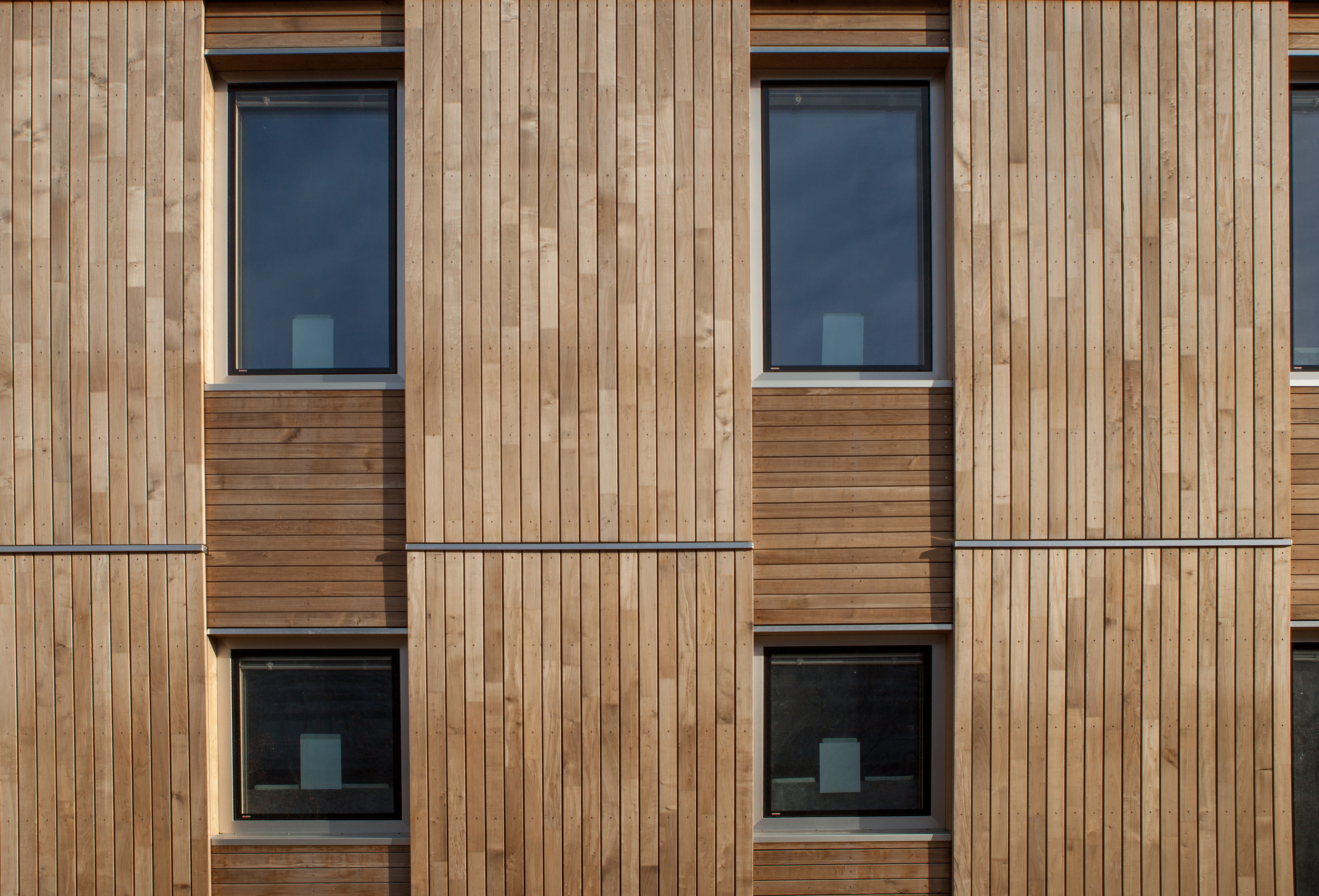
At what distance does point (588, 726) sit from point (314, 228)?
3.82 metres

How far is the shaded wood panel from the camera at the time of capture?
14.8ft

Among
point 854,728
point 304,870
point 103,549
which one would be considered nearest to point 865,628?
point 854,728

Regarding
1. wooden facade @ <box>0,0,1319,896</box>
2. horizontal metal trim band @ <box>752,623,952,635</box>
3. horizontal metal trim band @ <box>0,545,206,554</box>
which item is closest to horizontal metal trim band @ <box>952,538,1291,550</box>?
wooden facade @ <box>0,0,1319,896</box>

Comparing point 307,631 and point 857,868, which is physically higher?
point 307,631

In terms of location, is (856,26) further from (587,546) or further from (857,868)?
(857,868)

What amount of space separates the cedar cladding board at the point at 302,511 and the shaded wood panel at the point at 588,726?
384 millimetres

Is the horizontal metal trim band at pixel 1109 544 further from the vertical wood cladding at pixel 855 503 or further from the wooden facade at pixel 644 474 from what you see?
the vertical wood cladding at pixel 855 503

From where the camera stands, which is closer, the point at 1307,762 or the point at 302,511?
the point at 302,511

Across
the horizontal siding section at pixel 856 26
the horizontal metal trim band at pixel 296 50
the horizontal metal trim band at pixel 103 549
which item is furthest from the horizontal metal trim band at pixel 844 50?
the horizontal metal trim band at pixel 103 549

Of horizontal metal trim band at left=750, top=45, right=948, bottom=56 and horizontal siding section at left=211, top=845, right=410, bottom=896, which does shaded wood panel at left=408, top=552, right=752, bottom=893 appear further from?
horizontal metal trim band at left=750, top=45, right=948, bottom=56

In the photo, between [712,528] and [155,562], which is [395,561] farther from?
[712,528]

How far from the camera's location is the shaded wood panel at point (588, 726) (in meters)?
4.50

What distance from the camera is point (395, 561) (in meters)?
4.63

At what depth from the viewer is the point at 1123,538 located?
4559 mm
